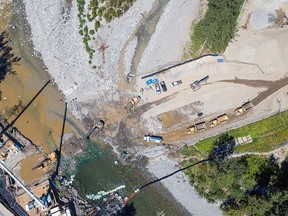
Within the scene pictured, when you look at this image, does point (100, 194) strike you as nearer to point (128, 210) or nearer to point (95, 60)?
point (128, 210)

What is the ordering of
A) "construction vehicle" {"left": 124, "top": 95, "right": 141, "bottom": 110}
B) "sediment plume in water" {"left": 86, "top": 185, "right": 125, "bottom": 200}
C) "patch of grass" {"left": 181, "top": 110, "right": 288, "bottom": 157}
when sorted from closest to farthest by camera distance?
"patch of grass" {"left": 181, "top": 110, "right": 288, "bottom": 157} → "construction vehicle" {"left": 124, "top": 95, "right": 141, "bottom": 110} → "sediment plume in water" {"left": 86, "top": 185, "right": 125, "bottom": 200}

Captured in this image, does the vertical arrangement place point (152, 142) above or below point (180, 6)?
below

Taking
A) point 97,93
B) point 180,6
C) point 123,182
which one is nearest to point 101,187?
point 123,182

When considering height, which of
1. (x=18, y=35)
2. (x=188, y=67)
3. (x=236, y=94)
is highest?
(x=18, y=35)

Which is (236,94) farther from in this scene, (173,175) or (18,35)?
(18,35)

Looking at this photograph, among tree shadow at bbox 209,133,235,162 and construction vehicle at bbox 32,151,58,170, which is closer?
tree shadow at bbox 209,133,235,162

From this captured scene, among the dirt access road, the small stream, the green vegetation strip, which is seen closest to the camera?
the dirt access road

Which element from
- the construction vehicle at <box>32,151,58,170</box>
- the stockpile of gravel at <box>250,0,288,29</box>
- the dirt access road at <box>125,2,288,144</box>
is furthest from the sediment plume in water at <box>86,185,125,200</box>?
the stockpile of gravel at <box>250,0,288,29</box>

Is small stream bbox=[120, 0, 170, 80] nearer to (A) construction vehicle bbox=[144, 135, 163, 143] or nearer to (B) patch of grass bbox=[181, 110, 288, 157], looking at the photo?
(A) construction vehicle bbox=[144, 135, 163, 143]
